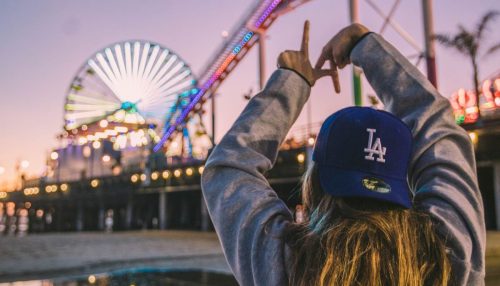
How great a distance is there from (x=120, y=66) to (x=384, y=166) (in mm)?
47156

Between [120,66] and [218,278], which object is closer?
[218,278]

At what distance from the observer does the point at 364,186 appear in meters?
1.06

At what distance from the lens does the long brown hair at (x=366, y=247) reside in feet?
3.31

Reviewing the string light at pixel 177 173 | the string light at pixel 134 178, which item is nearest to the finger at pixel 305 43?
the string light at pixel 177 173

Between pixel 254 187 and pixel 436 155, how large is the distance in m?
0.44

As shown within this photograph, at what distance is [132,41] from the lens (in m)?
45.6

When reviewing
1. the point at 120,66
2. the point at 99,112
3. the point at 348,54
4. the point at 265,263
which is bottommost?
the point at 265,263

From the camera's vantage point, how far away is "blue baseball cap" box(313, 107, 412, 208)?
1.07 metres

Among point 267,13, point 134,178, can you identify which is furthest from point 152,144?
point 267,13

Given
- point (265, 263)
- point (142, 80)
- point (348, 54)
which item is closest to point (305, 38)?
point (348, 54)

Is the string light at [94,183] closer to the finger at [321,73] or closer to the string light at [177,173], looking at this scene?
the string light at [177,173]

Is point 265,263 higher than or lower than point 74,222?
higher

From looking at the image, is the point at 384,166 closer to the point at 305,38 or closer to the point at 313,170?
the point at 313,170

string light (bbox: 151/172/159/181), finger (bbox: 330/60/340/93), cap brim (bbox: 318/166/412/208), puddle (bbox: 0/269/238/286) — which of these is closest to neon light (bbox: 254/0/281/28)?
puddle (bbox: 0/269/238/286)
